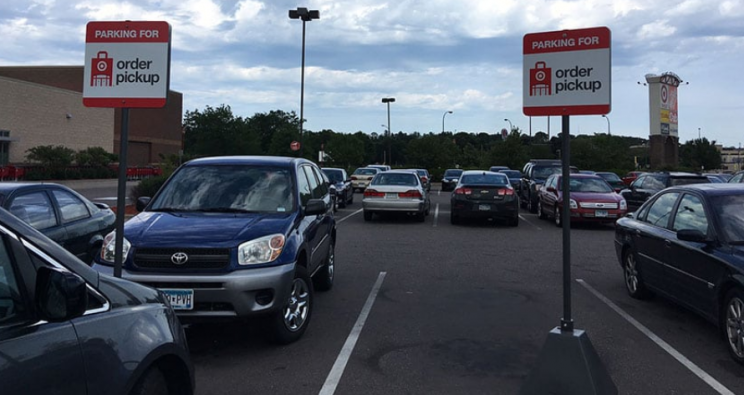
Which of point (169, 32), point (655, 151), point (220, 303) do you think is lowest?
point (220, 303)

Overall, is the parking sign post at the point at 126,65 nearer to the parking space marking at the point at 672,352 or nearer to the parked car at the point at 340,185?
the parking space marking at the point at 672,352

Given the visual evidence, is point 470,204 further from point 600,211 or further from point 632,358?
point 632,358

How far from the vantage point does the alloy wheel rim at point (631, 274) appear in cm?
743

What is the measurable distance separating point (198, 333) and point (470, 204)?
11.2 meters

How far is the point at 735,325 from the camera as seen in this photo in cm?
504

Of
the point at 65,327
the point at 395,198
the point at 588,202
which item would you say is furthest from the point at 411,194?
the point at 65,327

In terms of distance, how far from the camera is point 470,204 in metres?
16.1

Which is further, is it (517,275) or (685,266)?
(517,275)

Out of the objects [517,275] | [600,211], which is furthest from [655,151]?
[517,275]

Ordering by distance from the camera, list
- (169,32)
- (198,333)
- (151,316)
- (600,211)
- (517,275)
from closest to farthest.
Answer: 1. (151,316)
2. (169,32)
3. (198,333)
4. (517,275)
5. (600,211)

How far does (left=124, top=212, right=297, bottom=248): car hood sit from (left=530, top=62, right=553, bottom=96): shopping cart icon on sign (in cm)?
258

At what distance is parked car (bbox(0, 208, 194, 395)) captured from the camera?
2143mm

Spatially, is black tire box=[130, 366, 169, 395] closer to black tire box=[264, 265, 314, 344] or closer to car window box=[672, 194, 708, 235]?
black tire box=[264, 265, 314, 344]

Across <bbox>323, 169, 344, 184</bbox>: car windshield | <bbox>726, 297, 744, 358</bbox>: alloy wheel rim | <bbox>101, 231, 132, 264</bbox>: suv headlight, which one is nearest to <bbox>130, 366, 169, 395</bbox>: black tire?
<bbox>101, 231, 132, 264</bbox>: suv headlight
